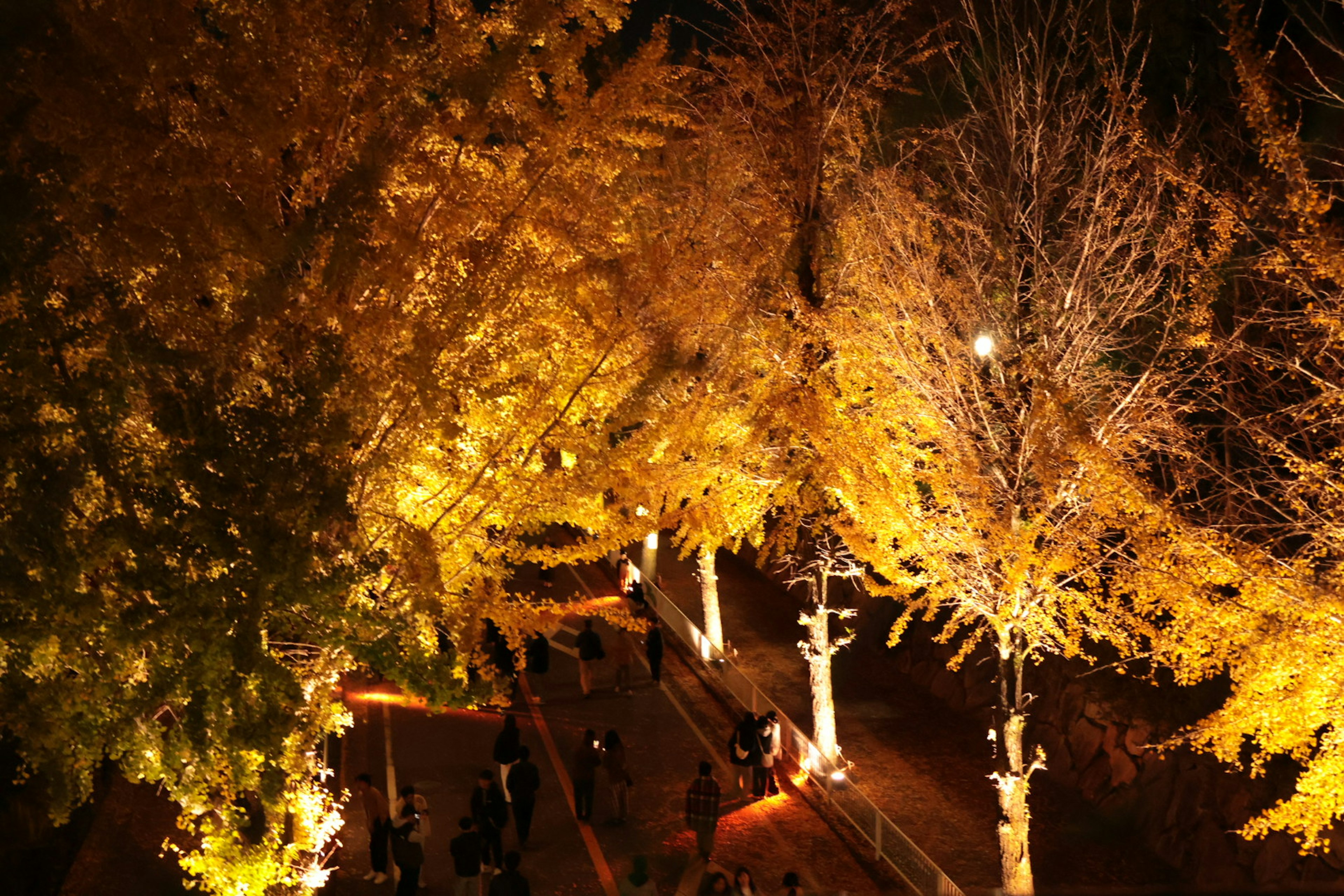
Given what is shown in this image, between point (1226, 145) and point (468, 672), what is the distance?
1362cm

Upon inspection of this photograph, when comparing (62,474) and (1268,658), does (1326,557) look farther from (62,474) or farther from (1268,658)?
(62,474)

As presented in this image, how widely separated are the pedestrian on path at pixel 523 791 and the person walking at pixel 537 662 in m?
4.83

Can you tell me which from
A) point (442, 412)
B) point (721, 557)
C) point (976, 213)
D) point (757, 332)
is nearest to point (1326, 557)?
point (976, 213)

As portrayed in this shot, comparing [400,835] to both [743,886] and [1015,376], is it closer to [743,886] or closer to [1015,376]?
[743,886]

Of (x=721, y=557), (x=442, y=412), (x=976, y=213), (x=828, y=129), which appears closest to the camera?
(x=442, y=412)

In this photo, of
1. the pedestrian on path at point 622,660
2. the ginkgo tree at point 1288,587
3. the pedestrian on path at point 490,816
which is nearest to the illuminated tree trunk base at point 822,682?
the pedestrian on path at point 622,660

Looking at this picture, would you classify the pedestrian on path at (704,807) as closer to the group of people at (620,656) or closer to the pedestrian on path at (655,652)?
the group of people at (620,656)

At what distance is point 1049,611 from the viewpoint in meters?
10.6

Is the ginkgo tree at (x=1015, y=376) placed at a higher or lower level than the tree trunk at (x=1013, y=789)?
higher

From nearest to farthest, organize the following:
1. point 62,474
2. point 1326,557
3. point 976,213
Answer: point 62,474
point 1326,557
point 976,213

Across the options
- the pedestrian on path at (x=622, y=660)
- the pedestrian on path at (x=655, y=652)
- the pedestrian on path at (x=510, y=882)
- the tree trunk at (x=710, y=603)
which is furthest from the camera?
the tree trunk at (x=710, y=603)

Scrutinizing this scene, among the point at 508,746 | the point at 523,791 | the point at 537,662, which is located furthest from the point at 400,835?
the point at 537,662

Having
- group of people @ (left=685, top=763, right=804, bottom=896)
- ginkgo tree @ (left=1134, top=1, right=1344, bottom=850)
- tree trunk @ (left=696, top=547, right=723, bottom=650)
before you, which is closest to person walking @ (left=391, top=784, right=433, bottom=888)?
group of people @ (left=685, top=763, right=804, bottom=896)

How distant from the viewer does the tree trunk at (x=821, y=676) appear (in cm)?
1471
